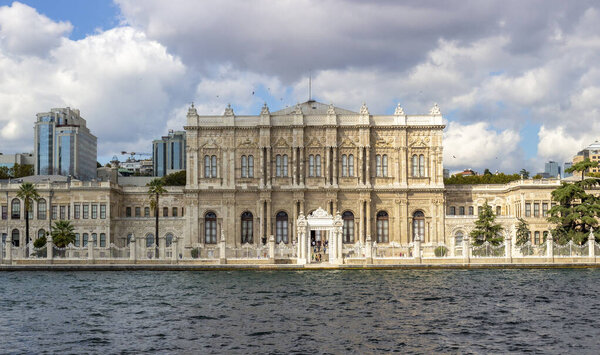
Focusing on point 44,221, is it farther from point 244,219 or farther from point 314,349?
point 314,349

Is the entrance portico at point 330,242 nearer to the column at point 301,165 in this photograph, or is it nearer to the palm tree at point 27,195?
the column at point 301,165

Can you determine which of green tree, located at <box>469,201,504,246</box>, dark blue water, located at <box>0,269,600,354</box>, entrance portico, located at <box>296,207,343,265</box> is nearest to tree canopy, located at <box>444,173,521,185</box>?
green tree, located at <box>469,201,504,246</box>

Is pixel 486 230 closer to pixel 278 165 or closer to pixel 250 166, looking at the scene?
pixel 278 165

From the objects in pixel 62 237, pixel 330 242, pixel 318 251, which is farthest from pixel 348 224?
pixel 62 237

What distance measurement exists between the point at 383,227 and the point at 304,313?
4038cm

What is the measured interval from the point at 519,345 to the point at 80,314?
17.3m

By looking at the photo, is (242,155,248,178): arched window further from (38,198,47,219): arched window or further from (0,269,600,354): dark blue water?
(0,269,600,354): dark blue water

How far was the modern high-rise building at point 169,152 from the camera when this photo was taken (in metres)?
180

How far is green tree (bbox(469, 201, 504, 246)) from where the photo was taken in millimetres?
63156

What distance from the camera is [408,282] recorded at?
142 feet

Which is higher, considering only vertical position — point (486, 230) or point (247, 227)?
point (247, 227)

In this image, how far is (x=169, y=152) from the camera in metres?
183

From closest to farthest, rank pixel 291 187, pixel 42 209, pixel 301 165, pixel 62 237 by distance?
pixel 62 237 < pixel 291 187 < pixel 301 165 < pixel 42 209

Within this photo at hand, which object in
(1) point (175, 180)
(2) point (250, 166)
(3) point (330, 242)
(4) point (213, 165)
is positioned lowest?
(3) point (330, 242)
